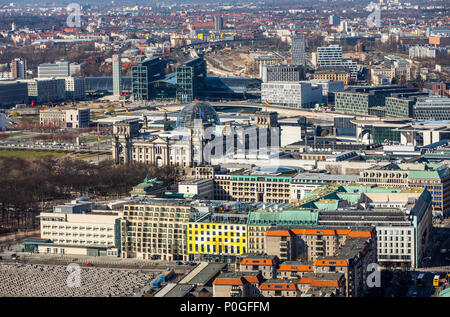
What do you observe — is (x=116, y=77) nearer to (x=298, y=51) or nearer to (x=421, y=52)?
(x=298, y=51)

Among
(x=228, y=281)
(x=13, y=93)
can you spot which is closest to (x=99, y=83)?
(x=13, y=93)

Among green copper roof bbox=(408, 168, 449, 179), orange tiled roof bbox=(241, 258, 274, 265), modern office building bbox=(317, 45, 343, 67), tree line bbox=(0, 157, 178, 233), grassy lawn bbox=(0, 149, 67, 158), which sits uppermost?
modern office building bbox=(317, 45, 343, 67)

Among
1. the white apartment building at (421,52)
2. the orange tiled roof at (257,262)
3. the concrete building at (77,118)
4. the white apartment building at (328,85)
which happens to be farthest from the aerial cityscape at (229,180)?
the white apartment building at (421,52)

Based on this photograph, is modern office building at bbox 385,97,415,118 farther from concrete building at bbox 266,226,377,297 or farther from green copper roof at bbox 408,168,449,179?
concrete building at bbox 266,226,377,297

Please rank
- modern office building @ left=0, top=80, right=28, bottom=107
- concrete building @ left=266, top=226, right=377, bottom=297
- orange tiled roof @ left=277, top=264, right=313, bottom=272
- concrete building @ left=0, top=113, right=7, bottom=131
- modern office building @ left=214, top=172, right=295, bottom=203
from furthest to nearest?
modern office building @ left=0, top=80, right=28, bottom=107, concrete building @ left=0, top=113, right=7, bottom=131, modern office building @ left=214, top=172, right=295, bottom=203, concrete building @ left=266, top=226, right=377, bottom=297, orange tiled roof @ left=277, top=264, right=313, bottom=272

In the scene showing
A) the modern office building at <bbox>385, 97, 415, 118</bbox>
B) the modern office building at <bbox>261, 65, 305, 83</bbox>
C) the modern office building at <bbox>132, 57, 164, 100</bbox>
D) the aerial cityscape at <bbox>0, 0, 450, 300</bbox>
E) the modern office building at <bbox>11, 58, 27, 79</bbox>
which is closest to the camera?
the aerial cityscape at <bbox>0, 0, 450, 300</bbox>

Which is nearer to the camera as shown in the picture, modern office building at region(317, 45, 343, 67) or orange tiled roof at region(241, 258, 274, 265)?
orange tiled roof at region(241, 258, 274, 265)

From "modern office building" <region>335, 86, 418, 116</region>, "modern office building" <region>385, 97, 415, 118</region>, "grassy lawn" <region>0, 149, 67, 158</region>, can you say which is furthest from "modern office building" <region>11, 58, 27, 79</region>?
"modern office building" <region>385, 97, 415, 118</region>

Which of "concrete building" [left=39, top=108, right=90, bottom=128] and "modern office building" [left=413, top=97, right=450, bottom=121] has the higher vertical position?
"modern office building" [left=413, top=97, right=450, bottom=121]

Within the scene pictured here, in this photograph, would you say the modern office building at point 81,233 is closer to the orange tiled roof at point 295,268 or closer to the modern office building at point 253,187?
the modern office building at point 253,187
